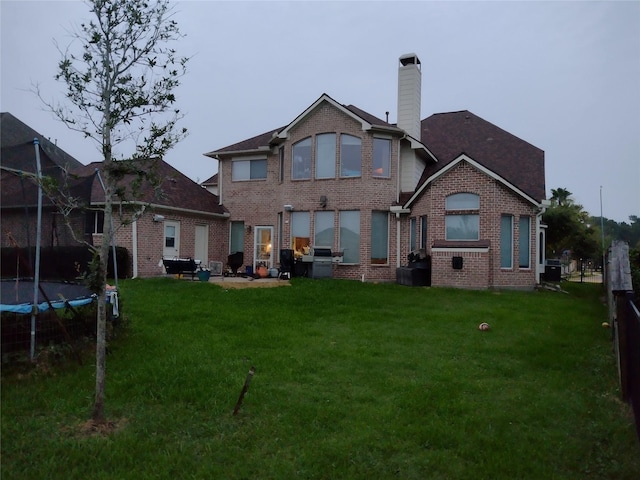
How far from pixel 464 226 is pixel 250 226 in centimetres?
874

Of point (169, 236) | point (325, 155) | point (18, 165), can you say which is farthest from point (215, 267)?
point (18, 165)

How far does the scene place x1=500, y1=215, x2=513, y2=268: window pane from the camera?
14992 millimetres

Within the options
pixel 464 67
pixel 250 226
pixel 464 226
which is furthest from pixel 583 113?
pixel 250 226

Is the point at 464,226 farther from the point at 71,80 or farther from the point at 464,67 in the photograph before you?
the point at 464,67

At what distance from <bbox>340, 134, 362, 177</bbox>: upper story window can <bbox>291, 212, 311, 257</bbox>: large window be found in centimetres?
225

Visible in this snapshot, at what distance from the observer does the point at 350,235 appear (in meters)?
16.8

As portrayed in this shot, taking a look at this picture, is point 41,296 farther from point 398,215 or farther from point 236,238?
point 236,238

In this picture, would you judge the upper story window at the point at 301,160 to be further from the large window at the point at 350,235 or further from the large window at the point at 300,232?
the large window at the point at 350,235

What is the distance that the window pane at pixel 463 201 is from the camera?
1490 cm

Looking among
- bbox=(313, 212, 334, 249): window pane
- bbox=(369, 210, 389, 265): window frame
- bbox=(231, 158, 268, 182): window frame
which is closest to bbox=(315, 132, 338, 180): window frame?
bbox=(313, 212, 334, 249): window pane

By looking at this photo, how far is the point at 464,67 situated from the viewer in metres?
37.6

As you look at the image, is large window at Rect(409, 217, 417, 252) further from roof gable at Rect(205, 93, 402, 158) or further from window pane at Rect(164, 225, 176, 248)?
window pane at Rect(164, 225, 176, 248)

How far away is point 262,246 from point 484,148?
34.1 feet

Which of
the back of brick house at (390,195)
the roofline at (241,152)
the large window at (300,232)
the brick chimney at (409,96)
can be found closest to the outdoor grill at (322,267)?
the back of brick house at (390,195)
